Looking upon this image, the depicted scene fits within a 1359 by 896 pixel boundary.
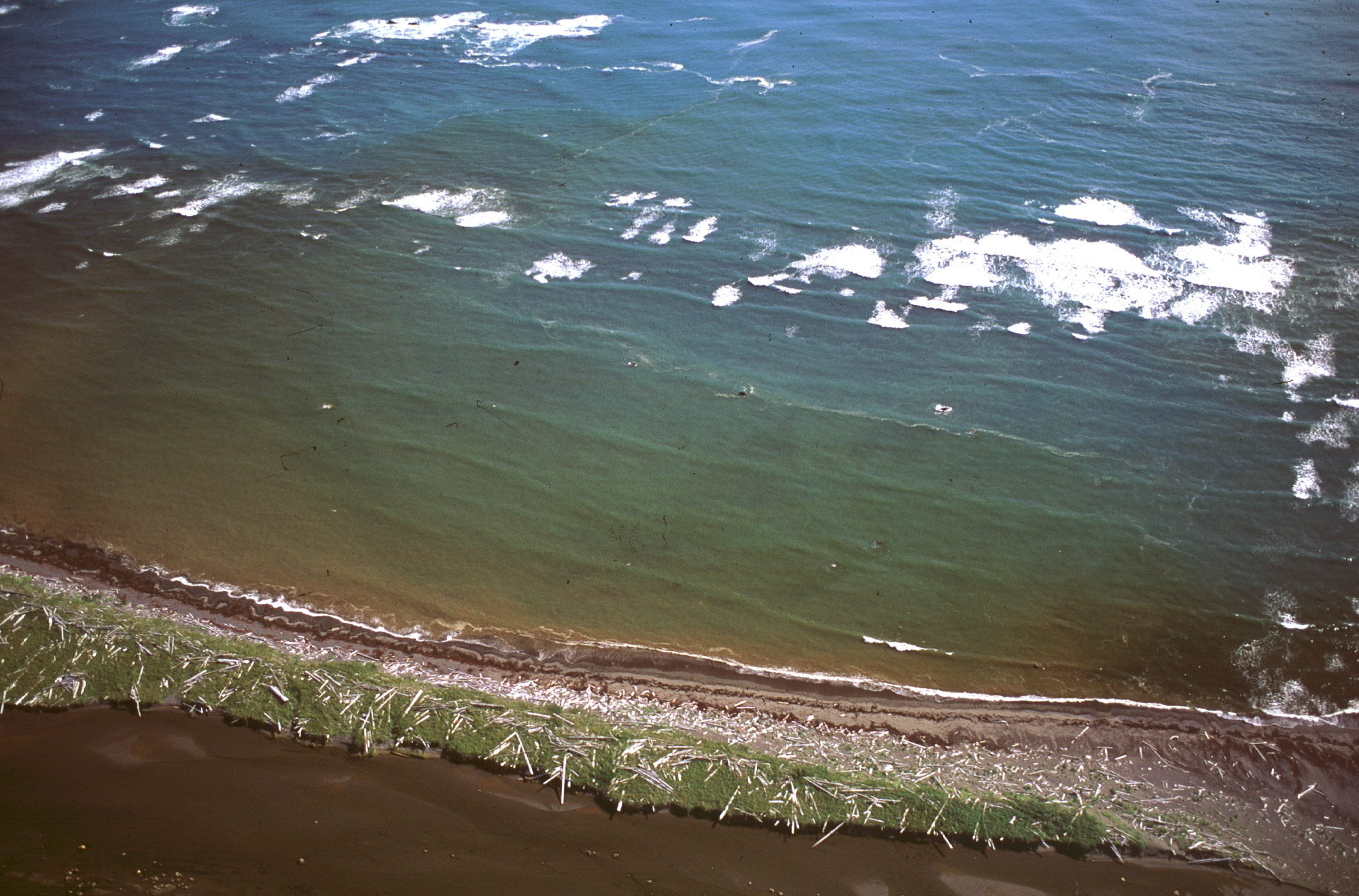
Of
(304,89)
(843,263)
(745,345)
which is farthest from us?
(304,89)

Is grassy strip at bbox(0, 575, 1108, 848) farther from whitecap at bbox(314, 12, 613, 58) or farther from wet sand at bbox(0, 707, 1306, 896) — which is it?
whitecap at bbox(314, 12, 613, 58)

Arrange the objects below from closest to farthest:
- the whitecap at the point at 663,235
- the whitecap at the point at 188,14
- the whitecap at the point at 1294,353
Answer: the whitecap at the point at 1294,353
the whitecap at the point at 663,235
the whitecap at the point at 188,14

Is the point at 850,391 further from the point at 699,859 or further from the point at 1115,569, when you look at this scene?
the point at 699,859

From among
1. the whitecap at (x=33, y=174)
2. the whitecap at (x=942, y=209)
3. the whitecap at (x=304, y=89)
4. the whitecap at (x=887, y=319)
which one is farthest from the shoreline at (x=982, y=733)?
the whitecap at (x=304, y=89)

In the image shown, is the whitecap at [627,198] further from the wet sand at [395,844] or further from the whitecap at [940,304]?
the wet sand at [395,844]

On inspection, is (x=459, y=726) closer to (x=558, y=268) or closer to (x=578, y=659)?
(x=578, y=659)

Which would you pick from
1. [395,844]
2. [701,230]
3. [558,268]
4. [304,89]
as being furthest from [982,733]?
[304,89]

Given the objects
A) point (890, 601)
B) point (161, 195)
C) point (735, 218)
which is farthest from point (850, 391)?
point (161, 195)
